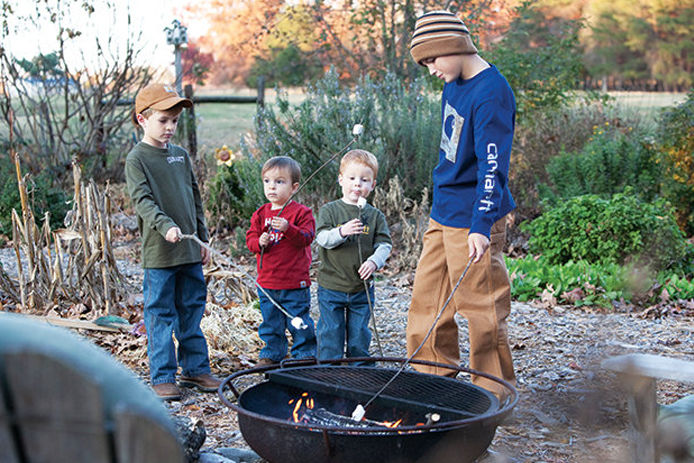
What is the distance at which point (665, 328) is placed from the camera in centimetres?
480

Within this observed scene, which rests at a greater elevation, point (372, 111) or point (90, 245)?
point (372, 111)

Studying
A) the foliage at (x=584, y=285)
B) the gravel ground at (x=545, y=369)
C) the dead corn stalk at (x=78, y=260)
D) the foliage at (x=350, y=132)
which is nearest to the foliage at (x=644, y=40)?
the foliage at (x=350, y=132)

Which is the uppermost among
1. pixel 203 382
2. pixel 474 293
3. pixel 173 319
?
pixel 474 293

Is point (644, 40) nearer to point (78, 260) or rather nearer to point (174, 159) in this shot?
point (78, 260)

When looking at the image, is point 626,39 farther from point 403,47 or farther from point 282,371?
point 282,371

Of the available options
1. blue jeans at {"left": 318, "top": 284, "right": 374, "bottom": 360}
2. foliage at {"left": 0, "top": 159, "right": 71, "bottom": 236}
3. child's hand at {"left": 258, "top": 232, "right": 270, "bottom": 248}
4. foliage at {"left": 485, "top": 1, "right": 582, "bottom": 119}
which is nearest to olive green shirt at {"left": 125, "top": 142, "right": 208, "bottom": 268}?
child's hand at {"left": 258, "top": 232, "right": 270, "bottom": 248}

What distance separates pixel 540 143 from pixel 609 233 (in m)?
3.05

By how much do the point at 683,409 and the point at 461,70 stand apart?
1.71m

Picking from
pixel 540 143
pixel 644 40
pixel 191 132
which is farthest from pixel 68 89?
pixel 644 40

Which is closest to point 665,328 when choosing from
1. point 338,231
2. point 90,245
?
point 338,231

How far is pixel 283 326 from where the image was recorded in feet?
13.3

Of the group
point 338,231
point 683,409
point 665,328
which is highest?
point 338,231

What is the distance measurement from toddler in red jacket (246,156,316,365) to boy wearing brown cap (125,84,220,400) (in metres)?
0.36

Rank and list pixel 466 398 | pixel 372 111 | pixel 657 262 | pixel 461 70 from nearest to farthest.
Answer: pixel 466 398, pixel 461 70, pixel 657 262, pixel 372 111
